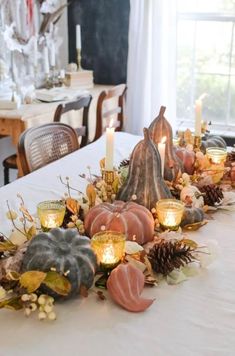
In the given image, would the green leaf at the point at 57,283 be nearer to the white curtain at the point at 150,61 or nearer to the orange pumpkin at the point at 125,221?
the orange pumpkin at the point at 125,221

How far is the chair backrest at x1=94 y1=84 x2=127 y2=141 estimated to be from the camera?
3.11 meters

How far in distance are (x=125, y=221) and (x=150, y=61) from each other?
253 centimetres

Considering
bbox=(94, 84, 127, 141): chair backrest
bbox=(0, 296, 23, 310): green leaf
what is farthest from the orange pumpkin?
bbox=(94, 84, 127, 141): chair backrest

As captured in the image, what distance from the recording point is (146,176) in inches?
51.1

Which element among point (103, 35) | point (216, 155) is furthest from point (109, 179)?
point (103, 35)

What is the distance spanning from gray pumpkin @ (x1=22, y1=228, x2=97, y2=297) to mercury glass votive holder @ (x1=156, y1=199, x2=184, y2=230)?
265 mm

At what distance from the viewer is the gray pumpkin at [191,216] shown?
131 centimetres

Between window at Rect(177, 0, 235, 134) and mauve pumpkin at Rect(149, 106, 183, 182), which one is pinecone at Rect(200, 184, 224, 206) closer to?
mauve pumpkin at Rect(149, 106, 183, 182)

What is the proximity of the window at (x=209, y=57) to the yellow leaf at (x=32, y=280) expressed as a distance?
2.89 meters

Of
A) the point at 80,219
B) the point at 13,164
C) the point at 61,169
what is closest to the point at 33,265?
the point at 80,219

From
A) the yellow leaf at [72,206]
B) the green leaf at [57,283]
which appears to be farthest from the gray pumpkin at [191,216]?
the green leaf at [57,283]

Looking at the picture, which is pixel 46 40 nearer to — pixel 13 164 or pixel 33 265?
pixel 13 164

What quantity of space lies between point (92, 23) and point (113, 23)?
175mm

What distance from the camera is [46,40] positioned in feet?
11.8
